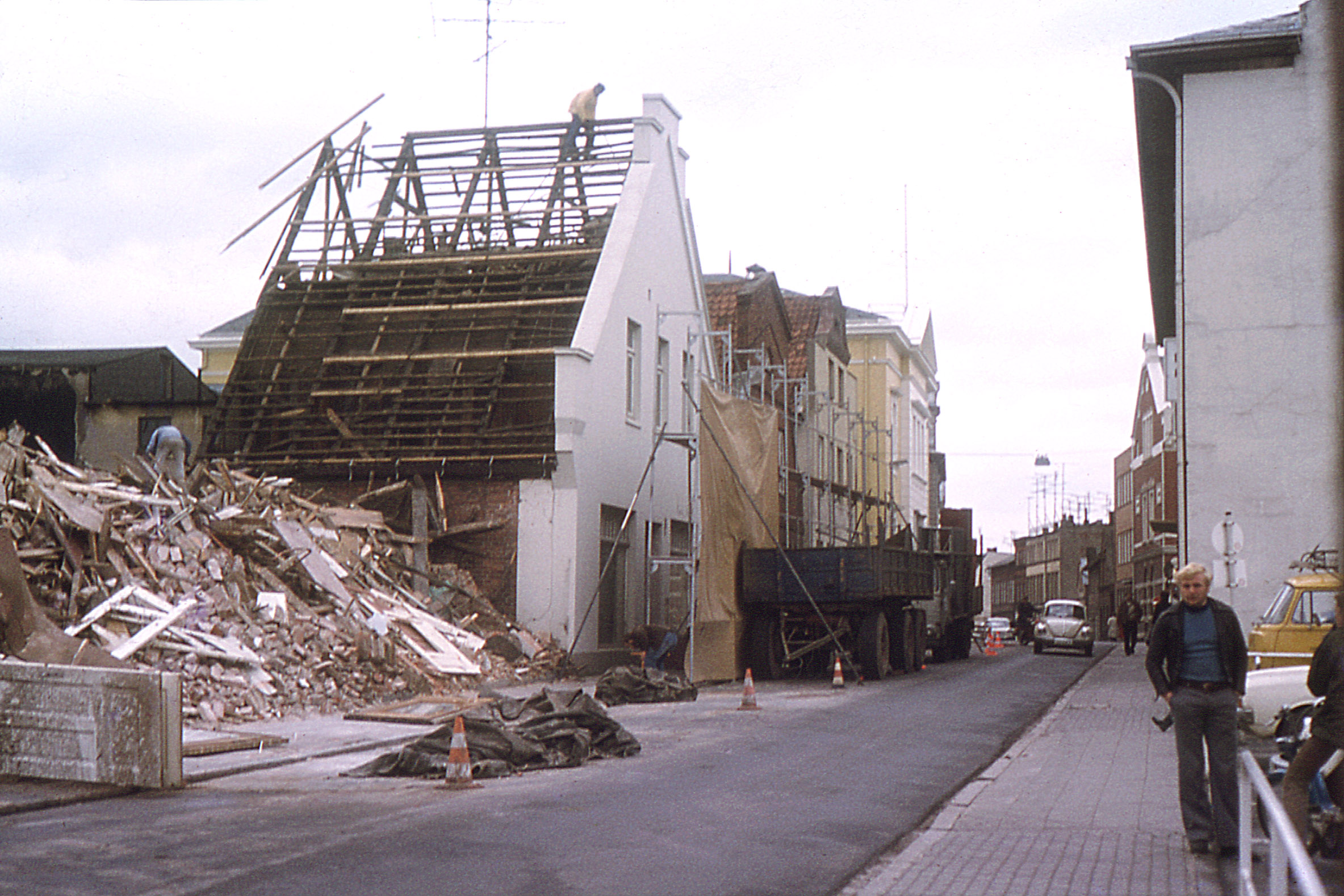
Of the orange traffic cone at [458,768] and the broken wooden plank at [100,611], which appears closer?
the orange traffic cone at [458,768]

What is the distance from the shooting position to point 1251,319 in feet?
80.5

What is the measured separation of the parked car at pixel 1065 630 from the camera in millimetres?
40594

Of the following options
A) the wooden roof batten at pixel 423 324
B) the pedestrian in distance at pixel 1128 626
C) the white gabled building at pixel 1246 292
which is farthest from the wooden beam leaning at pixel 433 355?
the pedestrian in distance at pixel 1128 626

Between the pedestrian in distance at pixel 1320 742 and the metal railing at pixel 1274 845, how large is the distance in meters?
1.50

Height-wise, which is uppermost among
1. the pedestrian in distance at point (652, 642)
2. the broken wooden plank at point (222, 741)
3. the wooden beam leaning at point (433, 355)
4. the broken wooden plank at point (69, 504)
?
the wooden beam leaning at point (433, 355)

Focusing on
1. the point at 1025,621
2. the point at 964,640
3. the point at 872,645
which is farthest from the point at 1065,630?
the point at 872,645

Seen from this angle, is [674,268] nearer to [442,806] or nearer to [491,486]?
[491,486]

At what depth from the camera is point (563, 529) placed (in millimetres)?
24219

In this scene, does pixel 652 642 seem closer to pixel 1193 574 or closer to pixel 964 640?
pixel 1193 574

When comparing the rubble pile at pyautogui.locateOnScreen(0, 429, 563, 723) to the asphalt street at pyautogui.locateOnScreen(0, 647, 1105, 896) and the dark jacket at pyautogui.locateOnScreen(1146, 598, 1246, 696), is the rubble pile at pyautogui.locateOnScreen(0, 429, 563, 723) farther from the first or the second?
the dark jacket at pyautogui.locateOnScreen(1146, 598, 1246, 696)

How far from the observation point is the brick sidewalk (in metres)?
7.04

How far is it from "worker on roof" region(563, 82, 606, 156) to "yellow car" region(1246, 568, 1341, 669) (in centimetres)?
1845

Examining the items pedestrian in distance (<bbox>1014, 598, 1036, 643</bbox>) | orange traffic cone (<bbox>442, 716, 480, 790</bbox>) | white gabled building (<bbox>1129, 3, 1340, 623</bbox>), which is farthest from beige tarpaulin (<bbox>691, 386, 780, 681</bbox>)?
pedestrian in distance (<bbox>1014, 598, 1036, 643</bbox>)

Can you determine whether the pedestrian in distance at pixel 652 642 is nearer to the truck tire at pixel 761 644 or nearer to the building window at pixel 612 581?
the truck tire at pixel 761 644
